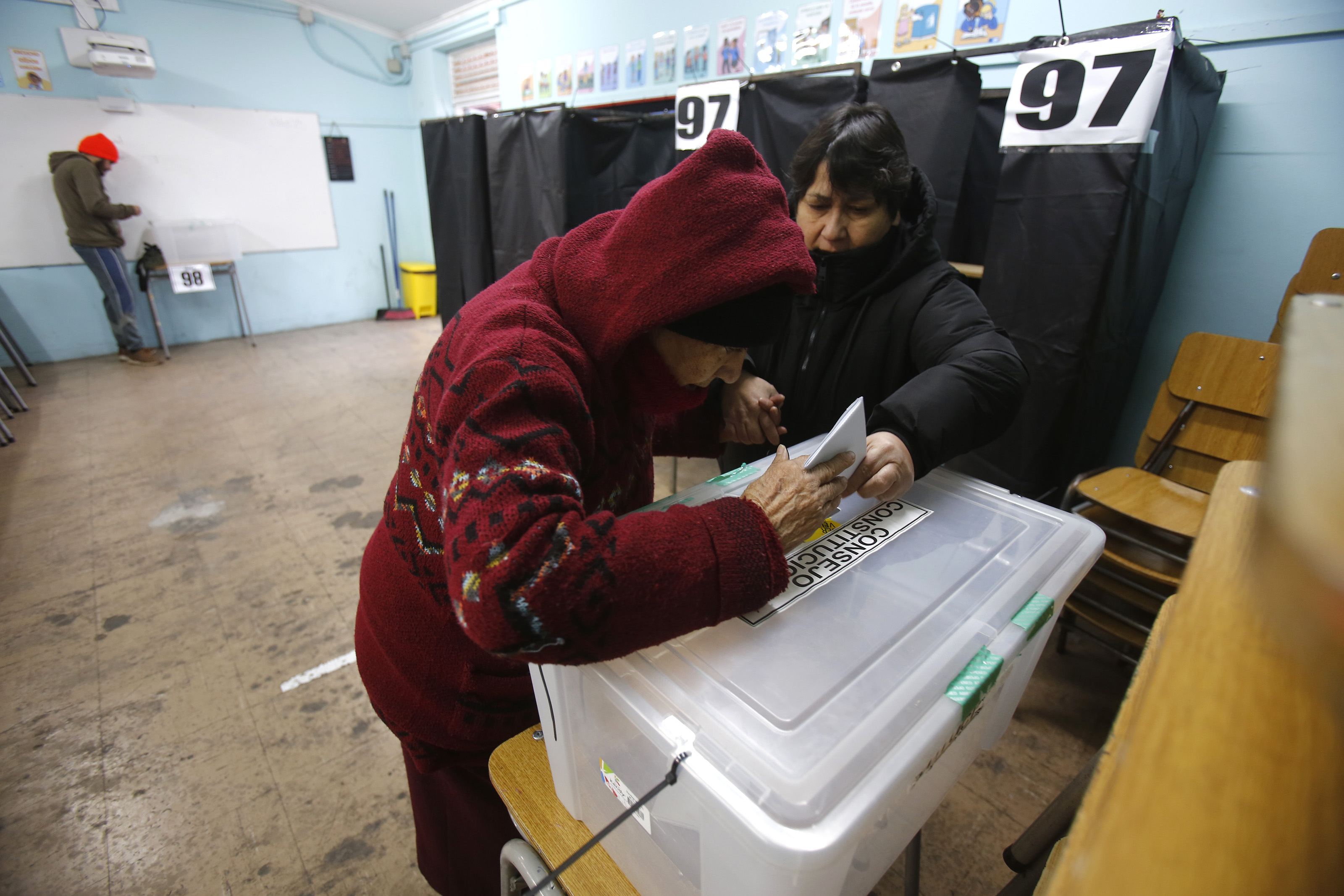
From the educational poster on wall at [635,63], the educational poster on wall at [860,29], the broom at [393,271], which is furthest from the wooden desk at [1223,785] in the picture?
the broom at [393,271]

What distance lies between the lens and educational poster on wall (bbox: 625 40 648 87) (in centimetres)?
373

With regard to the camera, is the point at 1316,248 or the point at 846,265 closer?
the point at 846,265

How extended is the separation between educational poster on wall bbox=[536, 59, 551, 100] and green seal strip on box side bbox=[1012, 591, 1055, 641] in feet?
16.3

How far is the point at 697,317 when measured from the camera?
65cm

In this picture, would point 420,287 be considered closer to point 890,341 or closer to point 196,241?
point 196,241

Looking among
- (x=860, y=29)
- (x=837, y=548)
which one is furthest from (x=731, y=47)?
(x=837, y=548)

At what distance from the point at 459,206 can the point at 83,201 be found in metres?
2.93

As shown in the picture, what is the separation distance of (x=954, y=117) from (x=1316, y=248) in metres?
1.09

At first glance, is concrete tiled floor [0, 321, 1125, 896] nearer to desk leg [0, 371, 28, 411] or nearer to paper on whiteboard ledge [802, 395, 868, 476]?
desk leg [0, 371, 28, 411]

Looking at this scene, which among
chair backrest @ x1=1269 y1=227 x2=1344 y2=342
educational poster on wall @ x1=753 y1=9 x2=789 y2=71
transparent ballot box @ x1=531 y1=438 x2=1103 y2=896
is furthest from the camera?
educational poster on wall @ x1=753 y1=9 x2=789 y2=71

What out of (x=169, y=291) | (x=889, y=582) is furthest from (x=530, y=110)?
(x=169, y=291)

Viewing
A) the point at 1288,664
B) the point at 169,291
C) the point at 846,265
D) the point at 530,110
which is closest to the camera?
the point at 1288,664

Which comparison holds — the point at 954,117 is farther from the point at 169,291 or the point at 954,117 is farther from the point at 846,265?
the point at 169,291

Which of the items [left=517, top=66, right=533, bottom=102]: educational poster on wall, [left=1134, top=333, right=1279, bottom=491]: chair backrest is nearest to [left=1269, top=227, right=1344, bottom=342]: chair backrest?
[left=1134, top=333, right=1279, bottom=491]: chair backrest
